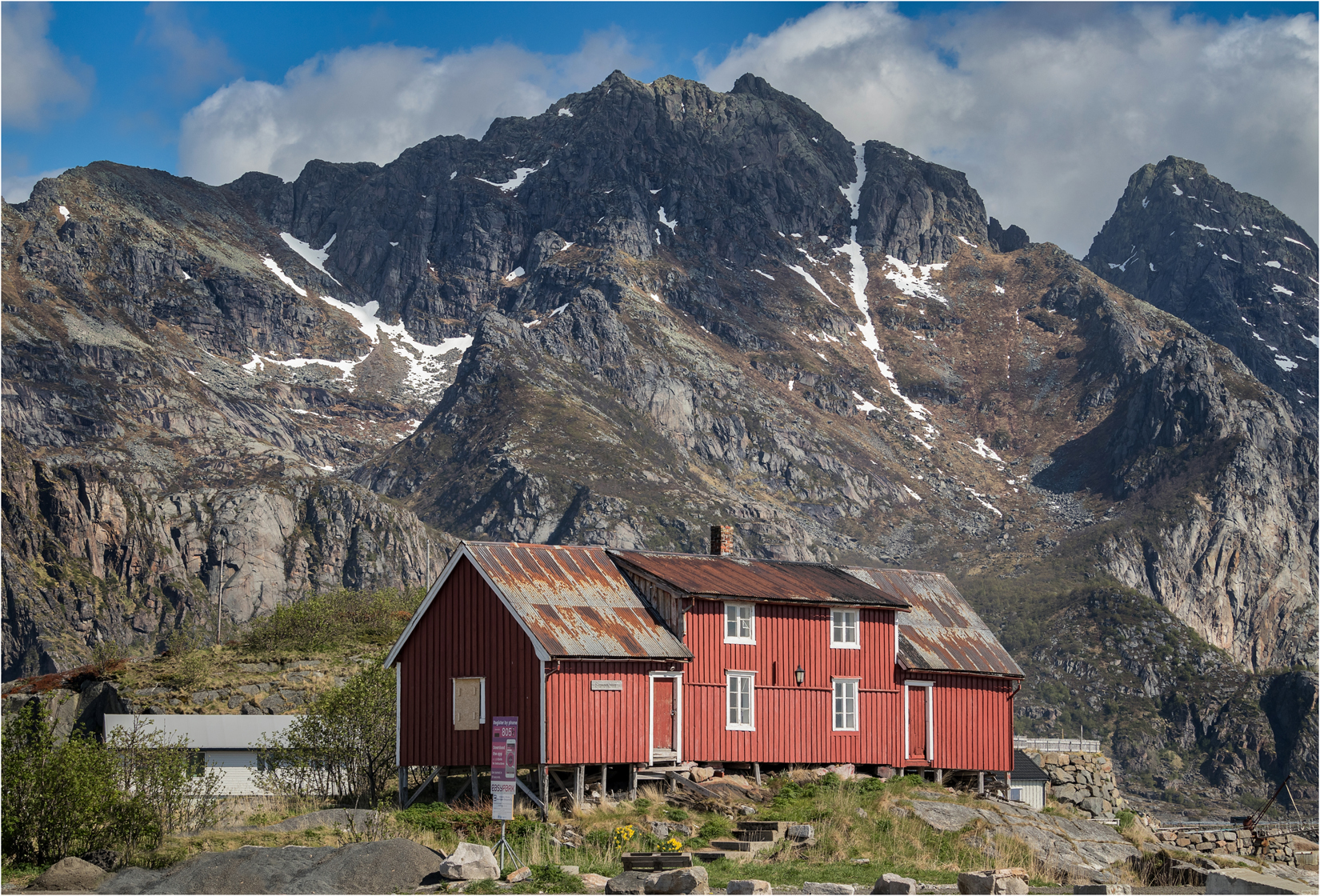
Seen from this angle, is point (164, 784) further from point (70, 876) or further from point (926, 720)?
point (926, 720)

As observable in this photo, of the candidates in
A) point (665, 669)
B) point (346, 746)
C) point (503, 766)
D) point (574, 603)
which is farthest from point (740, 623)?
point (503, 766)

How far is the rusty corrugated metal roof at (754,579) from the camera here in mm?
45906

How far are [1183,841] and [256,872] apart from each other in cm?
3910

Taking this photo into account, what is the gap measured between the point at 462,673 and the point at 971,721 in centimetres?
1757

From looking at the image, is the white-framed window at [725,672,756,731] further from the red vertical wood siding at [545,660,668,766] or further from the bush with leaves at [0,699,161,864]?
the bush with leaves at [0,699,161,864]

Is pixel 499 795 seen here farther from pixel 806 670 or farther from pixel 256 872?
pixel 806 670

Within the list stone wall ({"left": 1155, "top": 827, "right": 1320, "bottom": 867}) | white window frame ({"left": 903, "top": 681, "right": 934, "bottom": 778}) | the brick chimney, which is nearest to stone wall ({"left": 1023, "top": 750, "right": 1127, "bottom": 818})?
stone wall ({"left": 1155, "top": 827, "right": 1320, "bottom": 867})

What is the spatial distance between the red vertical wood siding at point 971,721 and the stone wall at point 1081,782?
1121 centimetres

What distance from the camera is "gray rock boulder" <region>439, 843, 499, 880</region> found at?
3044 cm

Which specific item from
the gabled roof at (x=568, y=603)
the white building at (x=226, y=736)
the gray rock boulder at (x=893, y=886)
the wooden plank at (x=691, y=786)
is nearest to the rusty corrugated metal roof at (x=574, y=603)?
the gabled roof at (x=568, y=603)

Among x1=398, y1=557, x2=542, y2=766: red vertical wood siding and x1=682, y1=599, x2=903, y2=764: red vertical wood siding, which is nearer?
x1=398, y1=557, x2=542, y2=766: red vertical wood siding

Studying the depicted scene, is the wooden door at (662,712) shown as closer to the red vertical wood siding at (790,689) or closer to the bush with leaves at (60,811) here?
the red vertical wood siding at (790,689)

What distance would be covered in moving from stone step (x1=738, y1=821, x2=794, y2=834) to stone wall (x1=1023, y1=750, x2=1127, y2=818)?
86.5 feet

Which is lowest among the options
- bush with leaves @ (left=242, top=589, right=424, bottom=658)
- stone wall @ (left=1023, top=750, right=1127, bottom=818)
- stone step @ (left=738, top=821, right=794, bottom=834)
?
stone wall @ (left=1023, top=750, right=1127, bottom=818)
